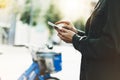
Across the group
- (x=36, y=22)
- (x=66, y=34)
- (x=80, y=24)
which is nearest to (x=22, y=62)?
(x=36, y=22)

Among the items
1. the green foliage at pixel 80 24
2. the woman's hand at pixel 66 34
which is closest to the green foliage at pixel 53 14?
the green foliage at pixel 80 24

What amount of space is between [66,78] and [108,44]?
1095 mm

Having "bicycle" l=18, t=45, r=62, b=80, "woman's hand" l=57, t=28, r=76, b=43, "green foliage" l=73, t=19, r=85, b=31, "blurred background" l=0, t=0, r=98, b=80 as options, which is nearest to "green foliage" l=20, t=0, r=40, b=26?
"blurred background" l=0, t=0, r=98, b=80

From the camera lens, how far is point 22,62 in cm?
214

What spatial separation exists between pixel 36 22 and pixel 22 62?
1.22ft

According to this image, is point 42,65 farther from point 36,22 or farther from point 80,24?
point 80,24

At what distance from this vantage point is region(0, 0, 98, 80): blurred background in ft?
6.53

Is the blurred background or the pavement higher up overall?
the blurred background

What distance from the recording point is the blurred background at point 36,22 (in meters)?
1.99

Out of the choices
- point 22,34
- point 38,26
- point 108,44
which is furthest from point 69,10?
point 108,44

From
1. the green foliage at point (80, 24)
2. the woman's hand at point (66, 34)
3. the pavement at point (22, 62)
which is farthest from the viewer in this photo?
the pavement at point (22, 62)

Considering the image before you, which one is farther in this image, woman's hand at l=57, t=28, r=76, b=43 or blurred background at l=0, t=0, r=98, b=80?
blurred background at l=0, t=0, r=98, b=80

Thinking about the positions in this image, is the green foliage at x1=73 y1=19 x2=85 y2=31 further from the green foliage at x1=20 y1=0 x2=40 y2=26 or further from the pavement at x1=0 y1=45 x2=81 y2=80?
the green foliage at x1=20 y1=0 x2=40 y2=26

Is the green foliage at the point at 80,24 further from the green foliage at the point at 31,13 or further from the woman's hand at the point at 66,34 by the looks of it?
the woman's hand at the point at 66,34
